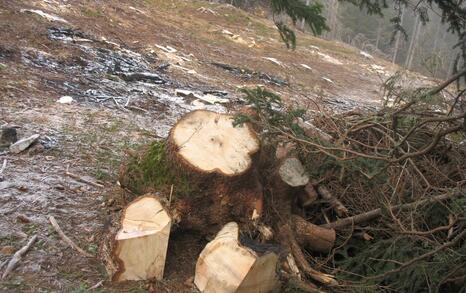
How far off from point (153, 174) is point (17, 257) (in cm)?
115

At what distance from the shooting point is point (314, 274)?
140 inches

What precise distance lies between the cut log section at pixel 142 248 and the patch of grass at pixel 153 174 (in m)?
0.28

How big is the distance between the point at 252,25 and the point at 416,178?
1981cm

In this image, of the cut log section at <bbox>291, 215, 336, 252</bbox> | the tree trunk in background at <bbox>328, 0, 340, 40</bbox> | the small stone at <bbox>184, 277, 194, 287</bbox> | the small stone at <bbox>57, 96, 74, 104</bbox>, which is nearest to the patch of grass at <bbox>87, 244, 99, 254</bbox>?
the small stone at <bbox>184, 277, 194, 287</bbox>

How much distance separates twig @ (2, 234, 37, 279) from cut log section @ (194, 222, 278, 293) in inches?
50.1

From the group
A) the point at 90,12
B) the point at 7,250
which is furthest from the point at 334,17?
the point at 7,250

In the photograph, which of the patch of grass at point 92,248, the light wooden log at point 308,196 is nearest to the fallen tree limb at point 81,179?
the patch of grass at point 92,248

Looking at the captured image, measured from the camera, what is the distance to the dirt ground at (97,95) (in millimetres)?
3537

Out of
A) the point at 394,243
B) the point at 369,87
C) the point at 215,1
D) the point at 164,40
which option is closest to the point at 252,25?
the point at 215,1

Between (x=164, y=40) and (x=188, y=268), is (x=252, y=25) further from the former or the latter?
(x=188, y=268)

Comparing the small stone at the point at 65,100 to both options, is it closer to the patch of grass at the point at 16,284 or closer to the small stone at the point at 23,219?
the small stone at the point at 23,219

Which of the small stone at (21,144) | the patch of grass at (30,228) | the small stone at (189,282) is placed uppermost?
the small stone at (21,144)

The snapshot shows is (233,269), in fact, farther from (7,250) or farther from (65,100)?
(65,100)

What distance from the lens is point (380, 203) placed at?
3.87m
